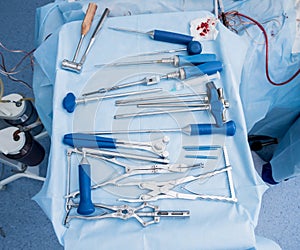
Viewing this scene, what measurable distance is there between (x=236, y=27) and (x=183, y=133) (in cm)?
35

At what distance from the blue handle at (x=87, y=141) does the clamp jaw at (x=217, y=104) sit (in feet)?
0.66

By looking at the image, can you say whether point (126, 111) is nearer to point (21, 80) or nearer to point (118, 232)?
point (118, 232)

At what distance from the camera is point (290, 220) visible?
1157mm

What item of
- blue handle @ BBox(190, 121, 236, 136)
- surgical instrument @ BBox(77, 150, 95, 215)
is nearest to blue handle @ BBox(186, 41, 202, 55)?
blue handle @ BBox(190, 121, 236, 136)

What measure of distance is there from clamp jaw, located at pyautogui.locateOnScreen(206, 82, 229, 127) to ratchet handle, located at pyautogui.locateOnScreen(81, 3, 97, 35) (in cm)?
30

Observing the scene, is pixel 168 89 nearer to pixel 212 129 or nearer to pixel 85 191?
pixel 212 129

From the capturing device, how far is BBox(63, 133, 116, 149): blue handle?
0.65m

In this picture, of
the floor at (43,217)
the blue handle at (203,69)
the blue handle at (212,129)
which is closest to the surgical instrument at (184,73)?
the blue handle at (203,69)

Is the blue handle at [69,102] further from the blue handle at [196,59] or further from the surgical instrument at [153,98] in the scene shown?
the blue handle at [196,59]

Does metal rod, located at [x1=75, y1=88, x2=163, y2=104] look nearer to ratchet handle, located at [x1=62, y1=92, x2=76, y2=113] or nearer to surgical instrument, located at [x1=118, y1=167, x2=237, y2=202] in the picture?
ratchet handle, located at [x1=62, y1=92, x2=76, y2=113]

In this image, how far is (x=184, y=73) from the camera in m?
0.70

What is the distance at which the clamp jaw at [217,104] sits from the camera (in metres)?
0.66

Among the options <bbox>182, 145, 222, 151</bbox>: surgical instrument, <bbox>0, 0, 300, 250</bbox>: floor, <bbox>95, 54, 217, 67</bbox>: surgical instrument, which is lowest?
<bbox>0, 0, 300, 250</bbox>: floor

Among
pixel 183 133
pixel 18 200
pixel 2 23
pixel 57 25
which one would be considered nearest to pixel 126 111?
pixel 183 133
